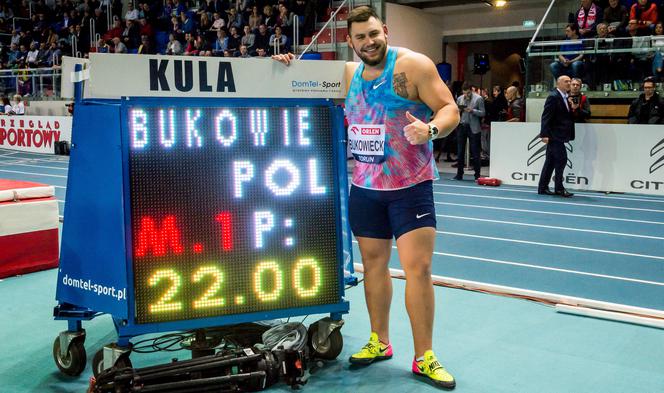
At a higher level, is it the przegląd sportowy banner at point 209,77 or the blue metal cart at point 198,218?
the przegląd sportowy banner at point 209,77

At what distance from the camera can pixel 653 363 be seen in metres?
4.18

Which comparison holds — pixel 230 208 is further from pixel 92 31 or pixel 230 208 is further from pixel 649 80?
pixel 92 31

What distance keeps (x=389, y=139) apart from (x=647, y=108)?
9.97 m

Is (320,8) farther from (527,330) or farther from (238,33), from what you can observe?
(527,330)

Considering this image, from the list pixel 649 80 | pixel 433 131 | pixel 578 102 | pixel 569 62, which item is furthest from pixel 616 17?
pixel 433 131

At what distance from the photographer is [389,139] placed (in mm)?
3984

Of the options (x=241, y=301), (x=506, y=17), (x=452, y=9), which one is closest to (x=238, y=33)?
(x=452, y=9)

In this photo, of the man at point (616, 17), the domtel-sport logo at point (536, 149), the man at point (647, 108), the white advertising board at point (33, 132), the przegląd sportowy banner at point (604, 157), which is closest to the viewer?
the przegląd sportowy banner at point (604, 157)

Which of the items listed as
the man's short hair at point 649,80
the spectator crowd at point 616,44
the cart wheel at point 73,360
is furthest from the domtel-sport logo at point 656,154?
the cart wheel at point 73,360

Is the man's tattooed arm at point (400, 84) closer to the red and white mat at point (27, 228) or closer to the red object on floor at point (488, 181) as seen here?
the red and white mat at point (27, 228)

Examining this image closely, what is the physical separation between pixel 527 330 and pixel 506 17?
1789 cm

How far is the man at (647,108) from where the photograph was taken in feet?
40.4

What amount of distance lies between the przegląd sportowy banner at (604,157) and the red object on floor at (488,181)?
0.41 meters

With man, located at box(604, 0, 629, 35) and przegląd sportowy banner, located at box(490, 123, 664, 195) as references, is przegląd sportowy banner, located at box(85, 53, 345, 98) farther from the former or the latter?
man, located at box(604, 0, 629, 35)
